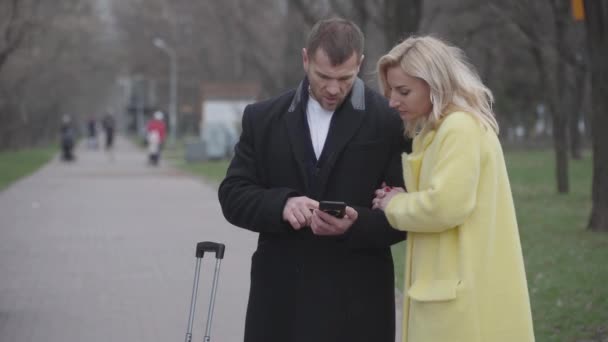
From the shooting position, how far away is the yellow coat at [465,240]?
3.55m

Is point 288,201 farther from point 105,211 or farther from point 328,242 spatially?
point 105,211

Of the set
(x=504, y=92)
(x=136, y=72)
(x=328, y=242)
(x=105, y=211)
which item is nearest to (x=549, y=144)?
(x=504, y=92)

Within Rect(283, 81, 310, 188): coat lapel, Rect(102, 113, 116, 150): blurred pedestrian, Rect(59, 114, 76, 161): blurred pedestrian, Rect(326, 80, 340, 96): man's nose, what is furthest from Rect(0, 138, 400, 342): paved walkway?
Rect(102, 113, 116, 150): blurred pedestrian

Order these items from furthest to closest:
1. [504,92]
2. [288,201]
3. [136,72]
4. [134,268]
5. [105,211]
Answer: [136,72] → [504,92] → [105,211] → [134,268] → [288,201]

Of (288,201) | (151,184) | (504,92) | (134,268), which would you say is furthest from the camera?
(504,92)

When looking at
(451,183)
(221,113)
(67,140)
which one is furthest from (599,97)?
(67,140)

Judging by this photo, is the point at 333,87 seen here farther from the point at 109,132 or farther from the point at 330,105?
the point at 109,132

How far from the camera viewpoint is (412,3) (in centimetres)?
1639

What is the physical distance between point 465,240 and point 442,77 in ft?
1.68

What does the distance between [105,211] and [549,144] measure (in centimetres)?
3747

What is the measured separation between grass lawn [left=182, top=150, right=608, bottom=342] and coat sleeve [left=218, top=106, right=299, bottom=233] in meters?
3.88

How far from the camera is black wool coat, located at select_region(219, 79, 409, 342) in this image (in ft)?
13.2

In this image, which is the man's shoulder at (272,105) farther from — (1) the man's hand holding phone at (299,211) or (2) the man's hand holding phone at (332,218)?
(2) the man's hand holding phone at (332,218)

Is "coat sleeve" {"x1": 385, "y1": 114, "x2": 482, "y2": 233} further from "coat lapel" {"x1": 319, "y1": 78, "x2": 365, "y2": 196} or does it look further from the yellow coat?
"coat lapel" {"x1": 319, "y1": 78, "x2": 365, "y2": 196}
